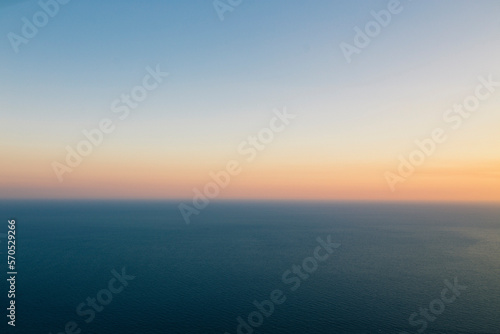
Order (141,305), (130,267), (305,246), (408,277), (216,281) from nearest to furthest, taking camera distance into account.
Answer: (141,305)
(216,281)
(408,277)
(130,267)
(305,246)

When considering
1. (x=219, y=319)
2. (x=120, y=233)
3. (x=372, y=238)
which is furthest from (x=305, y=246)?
(x=120, y=233)

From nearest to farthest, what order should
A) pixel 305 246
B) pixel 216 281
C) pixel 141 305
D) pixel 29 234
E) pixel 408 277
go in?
pixel 141 305 → pixel 216 281 → pixel 408 277 → pixel 305 246 → pixel 29 234

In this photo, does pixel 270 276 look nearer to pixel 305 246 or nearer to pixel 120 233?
pixel 305 246

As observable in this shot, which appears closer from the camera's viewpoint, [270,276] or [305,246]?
[270,276]

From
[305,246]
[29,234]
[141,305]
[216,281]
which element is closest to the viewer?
[141,305]

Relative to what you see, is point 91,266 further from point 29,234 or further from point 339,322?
point 29,234

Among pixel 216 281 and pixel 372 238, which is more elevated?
pixel 372 238

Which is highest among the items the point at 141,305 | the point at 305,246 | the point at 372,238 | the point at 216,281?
the point at 372,238

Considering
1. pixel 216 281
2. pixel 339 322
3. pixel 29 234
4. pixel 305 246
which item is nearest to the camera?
pixel 339 322

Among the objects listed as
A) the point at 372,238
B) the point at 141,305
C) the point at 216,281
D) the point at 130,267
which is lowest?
the point at 141,305

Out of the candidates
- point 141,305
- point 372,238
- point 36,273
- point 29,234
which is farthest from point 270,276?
point 29,234
